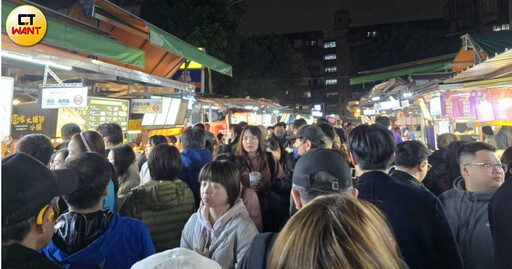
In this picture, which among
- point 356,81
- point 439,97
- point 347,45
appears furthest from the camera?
point 347,45

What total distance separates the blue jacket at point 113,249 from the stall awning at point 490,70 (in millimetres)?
5022

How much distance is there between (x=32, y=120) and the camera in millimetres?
5070

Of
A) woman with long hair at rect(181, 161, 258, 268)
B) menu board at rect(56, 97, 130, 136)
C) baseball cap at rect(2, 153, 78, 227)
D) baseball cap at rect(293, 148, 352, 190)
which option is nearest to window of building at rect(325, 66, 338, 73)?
menu board at rect(56, 97, 130, 136)

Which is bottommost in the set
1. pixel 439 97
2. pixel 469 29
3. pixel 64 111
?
pixel 64 111

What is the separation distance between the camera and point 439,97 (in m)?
7.46

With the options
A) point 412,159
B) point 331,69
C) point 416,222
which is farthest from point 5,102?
point 331,69

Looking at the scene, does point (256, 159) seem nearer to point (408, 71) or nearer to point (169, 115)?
point (169, 115)

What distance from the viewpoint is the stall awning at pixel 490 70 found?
4.47 metres

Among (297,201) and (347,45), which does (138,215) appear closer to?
(297,201)

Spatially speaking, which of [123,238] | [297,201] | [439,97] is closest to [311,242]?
[297,201]

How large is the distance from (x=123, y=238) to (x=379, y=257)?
1.70 m

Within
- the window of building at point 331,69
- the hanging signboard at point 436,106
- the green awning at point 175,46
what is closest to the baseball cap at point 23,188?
the green awning at point 175,46

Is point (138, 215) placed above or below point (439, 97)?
below

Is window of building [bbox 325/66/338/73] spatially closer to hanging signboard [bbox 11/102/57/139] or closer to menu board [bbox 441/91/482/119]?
menu board [bbox 441/91/482/119]
